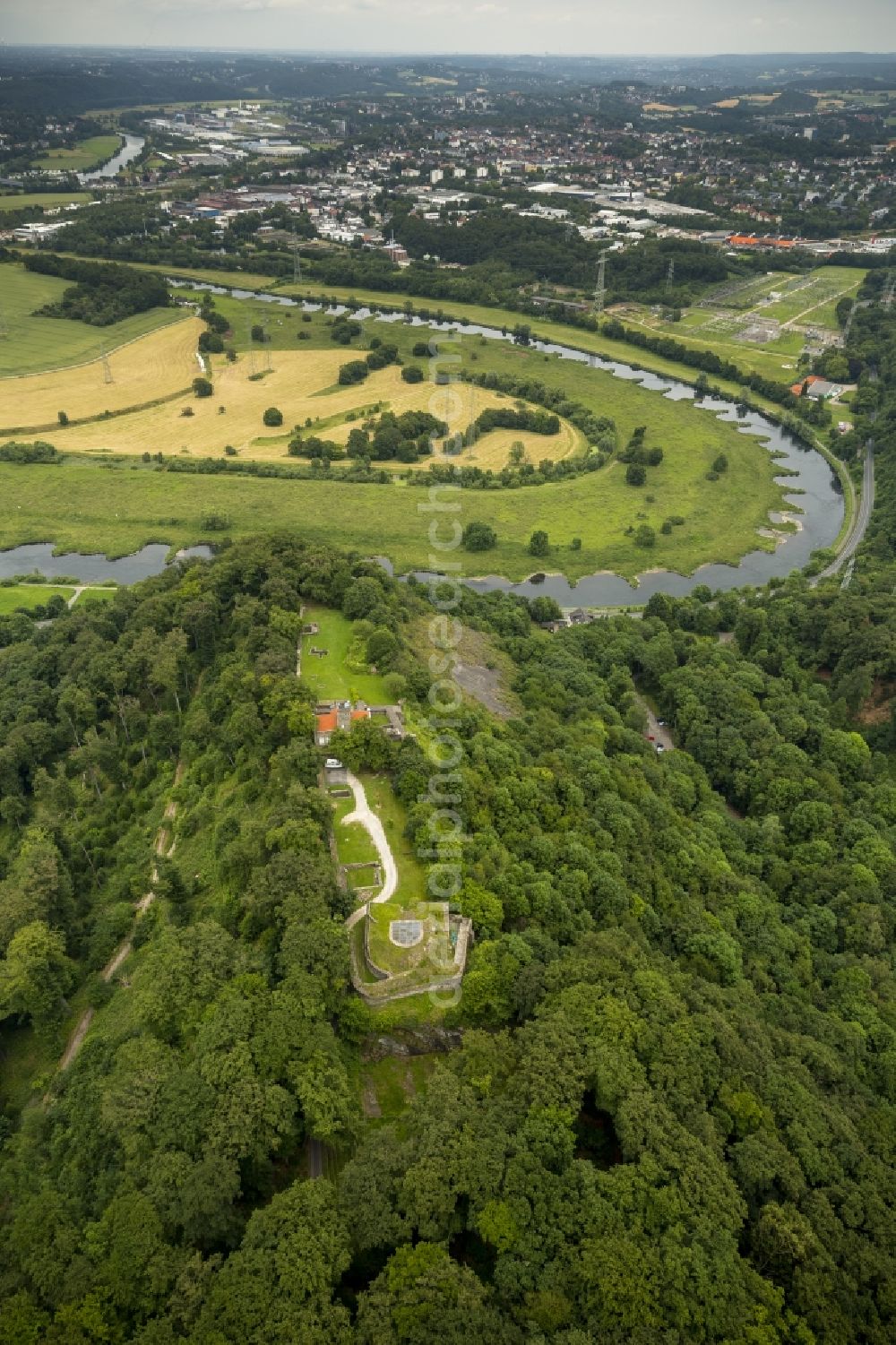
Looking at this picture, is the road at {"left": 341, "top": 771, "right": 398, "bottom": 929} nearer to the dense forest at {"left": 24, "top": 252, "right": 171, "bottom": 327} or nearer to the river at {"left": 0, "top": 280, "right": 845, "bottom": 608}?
the river at {"left": 0, "top": 280, "right": 845, "bottom": 608}

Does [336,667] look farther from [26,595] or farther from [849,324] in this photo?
[849,324]

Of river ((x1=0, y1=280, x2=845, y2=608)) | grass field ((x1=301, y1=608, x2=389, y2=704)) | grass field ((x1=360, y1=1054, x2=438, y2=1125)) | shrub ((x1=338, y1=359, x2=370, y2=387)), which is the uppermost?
shrub ((x1=338, y1=359, x2=370, y2=387))

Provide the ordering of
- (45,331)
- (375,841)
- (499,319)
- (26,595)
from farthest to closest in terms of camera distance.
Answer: (499,319)
(45,331)
(26,595)
(375,841)

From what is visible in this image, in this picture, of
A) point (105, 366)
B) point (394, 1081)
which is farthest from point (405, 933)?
point (105, 366)

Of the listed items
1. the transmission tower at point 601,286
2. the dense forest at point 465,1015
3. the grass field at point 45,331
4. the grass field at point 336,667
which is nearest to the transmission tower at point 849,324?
the transmission tower at point 601,286

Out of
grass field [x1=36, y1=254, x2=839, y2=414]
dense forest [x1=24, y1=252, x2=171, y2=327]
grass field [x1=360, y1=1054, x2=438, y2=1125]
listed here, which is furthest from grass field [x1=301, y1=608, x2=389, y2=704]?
dense forest [x1=24, y1=252, x2=171, y2=327]

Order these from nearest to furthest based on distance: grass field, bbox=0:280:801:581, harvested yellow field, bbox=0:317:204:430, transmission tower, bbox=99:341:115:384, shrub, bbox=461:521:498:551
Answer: shrub, bbox=461:521:498:551, grass field, bbox=0:280:801:581, harvested yellow field, bbox=0:317:204:430, transmission tower, bbox=99:341:115:384

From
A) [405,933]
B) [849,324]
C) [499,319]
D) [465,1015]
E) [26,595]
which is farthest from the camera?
[499,319]
